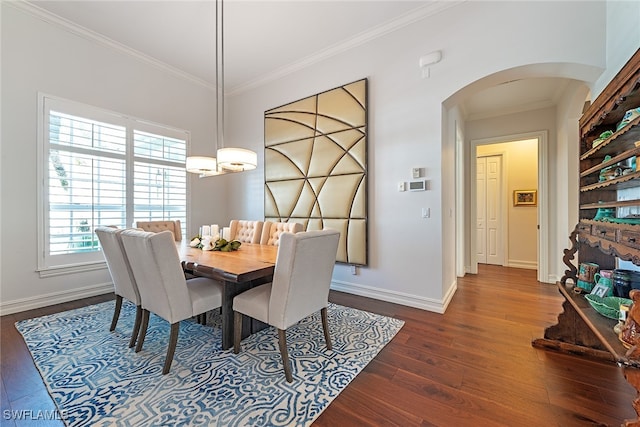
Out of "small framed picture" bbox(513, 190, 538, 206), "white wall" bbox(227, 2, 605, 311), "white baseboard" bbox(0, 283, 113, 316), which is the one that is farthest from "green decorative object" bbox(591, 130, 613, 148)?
"white baseboard" bbox(0, 283, 113, 316)

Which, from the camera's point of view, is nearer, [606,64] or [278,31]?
[606,64]

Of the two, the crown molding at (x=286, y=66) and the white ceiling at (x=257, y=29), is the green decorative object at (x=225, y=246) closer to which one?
the white ceiling at (x=257, y=29)

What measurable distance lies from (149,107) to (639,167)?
202 inches

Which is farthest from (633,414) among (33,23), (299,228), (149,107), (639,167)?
(33,23)

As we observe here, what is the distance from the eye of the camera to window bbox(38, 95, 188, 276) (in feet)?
9.89

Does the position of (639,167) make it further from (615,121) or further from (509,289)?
(509,289)

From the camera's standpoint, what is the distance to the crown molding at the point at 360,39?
275 cm

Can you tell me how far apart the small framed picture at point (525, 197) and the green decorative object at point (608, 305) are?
160 inches

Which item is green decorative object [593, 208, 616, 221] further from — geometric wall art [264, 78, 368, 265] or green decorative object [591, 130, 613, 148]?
geometric wall art [264, 78, 368, 265]

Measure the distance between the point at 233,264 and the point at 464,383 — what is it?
179 cm

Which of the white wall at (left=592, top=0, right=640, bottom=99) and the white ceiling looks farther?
the white ceiling

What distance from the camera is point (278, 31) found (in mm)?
3191

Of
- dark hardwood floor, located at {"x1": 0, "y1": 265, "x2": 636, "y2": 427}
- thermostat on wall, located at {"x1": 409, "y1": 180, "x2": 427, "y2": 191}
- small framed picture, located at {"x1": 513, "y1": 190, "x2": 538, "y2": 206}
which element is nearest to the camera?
dark hardwood floor, located at {"x1": 0, "y1": 265, "x2": 636, "y2": 427}

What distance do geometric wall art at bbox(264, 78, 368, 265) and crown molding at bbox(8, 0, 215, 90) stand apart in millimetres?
1639
